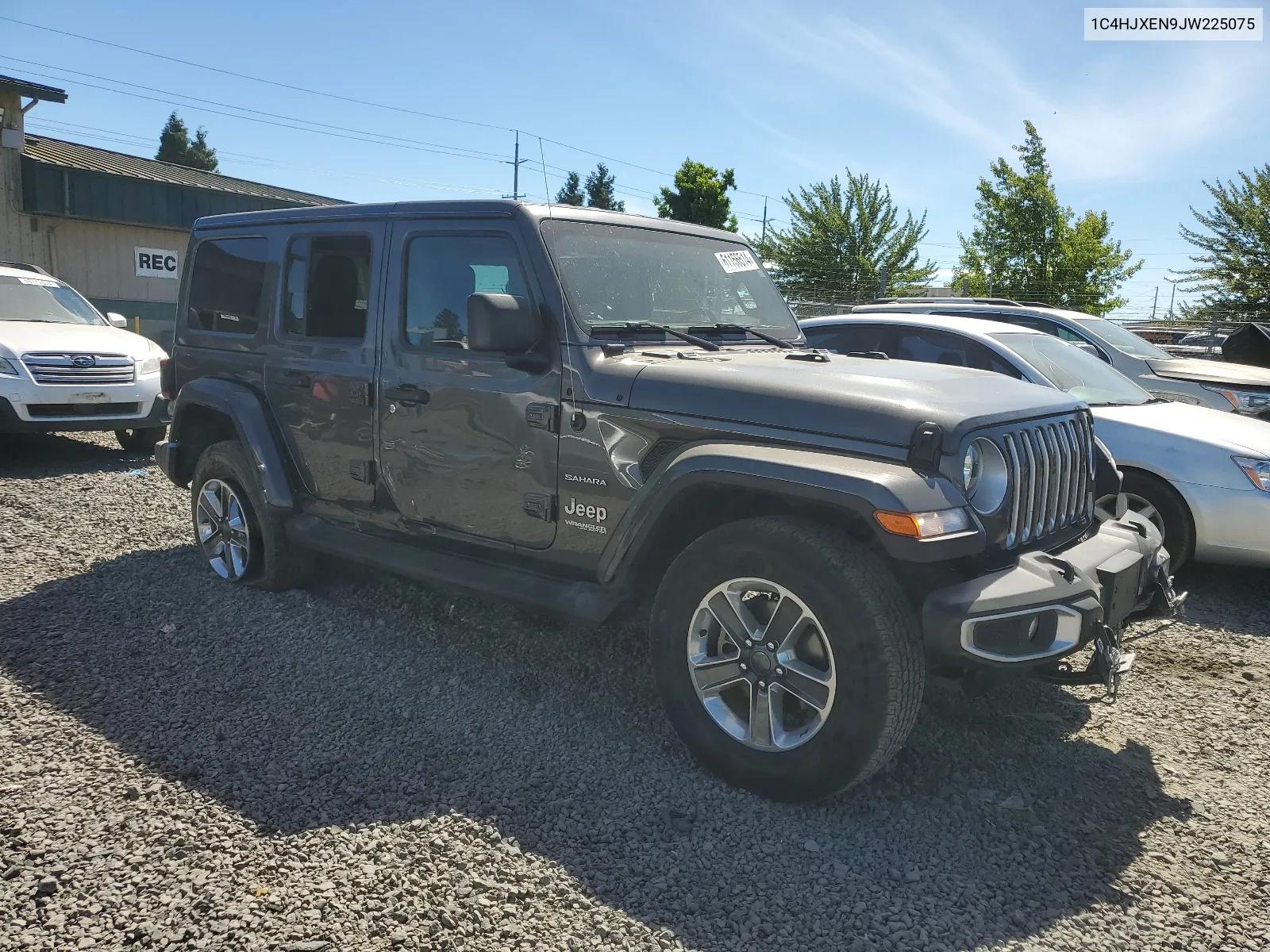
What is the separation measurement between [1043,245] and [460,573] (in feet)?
82.6

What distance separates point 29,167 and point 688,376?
22.1 metres

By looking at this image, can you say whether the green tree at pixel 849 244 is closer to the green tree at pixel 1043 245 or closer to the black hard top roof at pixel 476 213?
the green tree at pixel 1043 245

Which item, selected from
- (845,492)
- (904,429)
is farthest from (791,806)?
(904,429)

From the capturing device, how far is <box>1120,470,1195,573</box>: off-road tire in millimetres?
5453

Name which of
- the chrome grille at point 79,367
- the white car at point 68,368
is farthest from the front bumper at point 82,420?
the chrome grille at point 79,367

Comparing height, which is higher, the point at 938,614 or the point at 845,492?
the point at 845,492

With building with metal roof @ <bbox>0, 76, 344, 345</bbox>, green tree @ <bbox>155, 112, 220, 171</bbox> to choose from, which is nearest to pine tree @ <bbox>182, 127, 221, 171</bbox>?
green tree @ <bbox>155, 112, 220, 171</bbox>

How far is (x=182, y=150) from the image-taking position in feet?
239

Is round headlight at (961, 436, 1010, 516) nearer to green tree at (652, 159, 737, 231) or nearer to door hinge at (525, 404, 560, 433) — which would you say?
door hinge at (525, 404, 560, 433)

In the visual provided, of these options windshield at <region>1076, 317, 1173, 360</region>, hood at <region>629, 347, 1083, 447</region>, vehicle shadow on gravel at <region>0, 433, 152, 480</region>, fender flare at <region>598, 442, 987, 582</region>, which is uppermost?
windshield at <region>1076, 317, 1173, 360</region>

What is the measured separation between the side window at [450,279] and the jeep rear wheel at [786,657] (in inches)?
58.5

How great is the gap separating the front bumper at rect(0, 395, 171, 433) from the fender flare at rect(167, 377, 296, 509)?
9.76ft

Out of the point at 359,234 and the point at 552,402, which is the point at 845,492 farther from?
the point at 359,234

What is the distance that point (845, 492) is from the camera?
2.84 meters
